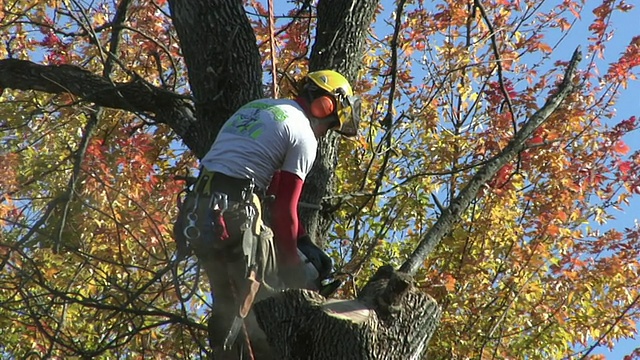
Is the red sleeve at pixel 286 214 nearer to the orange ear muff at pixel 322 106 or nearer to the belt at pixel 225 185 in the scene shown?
the belt at pixel 225 185

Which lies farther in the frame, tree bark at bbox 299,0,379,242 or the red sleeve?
tree bark at bbox 299,0,379,242

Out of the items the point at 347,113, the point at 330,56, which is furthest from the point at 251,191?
the point at 330,56

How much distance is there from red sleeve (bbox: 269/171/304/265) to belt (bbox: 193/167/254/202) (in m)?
0.16

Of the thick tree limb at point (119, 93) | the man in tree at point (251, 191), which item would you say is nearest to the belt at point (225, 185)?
the man in tree at point (251, 191)

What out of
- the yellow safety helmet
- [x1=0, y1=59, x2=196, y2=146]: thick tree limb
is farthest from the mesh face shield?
[x1=0, y1=59, x2=196, y2=146]: thick tree limb

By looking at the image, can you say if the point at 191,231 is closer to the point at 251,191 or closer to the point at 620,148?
the point at 251,191

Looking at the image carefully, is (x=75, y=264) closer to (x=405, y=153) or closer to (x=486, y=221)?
(x=405, y=153)

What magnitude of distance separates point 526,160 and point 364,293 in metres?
5.02

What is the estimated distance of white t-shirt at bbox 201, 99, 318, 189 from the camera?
4.66 meters

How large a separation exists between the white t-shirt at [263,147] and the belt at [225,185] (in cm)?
3

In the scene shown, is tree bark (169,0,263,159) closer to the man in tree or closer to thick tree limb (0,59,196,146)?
thick tree limb (0,59,196,146)

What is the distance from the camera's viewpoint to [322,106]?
5.01 m

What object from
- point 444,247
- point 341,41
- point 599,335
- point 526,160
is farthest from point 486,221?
point 341,41

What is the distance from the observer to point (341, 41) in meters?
5.81
